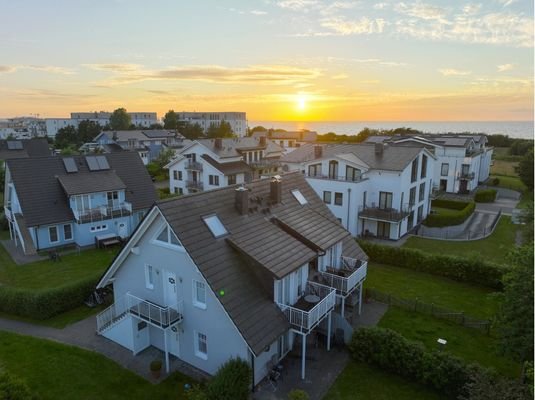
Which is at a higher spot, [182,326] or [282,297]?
[282,297]

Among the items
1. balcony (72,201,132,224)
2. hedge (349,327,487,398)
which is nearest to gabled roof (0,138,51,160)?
balcony (72,201,132,224)

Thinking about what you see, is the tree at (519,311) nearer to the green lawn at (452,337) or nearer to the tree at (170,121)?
the green lawn at (452,337)

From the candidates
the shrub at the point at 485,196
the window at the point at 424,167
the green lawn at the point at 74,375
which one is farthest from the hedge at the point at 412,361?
the shrub at the point at 485,196

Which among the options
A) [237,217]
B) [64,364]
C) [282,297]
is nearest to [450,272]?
[282,297]

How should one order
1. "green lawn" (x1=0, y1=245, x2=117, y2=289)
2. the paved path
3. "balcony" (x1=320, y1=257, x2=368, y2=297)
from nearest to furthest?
the paved path → "balcony" (x1=320, y1=257, x2=368, y2=297) → "green lawn" (x1=0, y1=245, x2=117, y2=289)

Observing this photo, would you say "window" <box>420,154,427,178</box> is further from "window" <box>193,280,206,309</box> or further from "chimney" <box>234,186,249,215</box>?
"window" <box>193,280,206,309</box>

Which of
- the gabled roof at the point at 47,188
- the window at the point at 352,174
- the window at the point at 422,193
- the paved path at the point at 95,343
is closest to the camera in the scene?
the paved path at the point at 95,343

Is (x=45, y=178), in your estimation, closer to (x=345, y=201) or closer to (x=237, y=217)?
(x=237, y=217)
